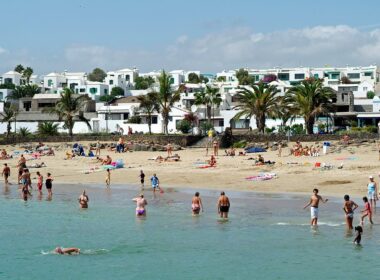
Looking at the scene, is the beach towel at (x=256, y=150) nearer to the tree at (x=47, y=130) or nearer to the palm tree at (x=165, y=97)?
the palm tree at (x=165, y=97)

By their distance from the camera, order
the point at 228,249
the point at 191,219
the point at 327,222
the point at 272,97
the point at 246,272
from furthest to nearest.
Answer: the point at 272,97 < the point at 191,219 < the point at 327,222 < the point at 228,249 < the point at 246,272

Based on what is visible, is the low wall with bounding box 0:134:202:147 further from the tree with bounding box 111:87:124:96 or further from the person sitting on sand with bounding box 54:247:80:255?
the tree with bounding box 111:87:124:96

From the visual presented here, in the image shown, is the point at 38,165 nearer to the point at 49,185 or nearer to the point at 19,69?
the point at 49,185

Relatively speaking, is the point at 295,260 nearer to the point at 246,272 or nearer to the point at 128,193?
the point at 246,272

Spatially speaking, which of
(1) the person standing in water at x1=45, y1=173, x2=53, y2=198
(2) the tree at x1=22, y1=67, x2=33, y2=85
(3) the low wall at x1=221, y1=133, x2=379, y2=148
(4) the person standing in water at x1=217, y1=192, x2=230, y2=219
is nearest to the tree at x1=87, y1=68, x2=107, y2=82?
(2) the tree at x1=22, y1=67, x2=33, y2=85

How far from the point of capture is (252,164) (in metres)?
44.3

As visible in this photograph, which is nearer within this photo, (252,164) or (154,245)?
(154,245)

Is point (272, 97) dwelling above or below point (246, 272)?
above

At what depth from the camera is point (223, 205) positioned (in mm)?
27391

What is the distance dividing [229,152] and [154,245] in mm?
28153

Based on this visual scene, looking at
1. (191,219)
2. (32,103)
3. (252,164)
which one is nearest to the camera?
(191,219)

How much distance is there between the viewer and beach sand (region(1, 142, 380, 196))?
35844mm

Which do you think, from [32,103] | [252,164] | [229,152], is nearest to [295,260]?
[252,164]

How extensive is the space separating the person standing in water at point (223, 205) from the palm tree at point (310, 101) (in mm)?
33630
